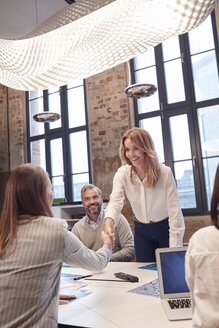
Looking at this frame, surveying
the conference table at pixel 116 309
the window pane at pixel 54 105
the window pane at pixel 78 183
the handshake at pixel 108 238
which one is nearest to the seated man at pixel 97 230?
the handshake at pixel 108 238

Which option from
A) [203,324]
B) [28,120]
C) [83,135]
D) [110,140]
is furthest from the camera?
[28,120]

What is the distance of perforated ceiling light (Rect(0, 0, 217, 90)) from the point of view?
1516 mm

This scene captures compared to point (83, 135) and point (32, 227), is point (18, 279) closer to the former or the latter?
point (32, 227)

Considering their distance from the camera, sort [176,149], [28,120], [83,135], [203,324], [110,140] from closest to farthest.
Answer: [203,324]
[176,149]
[110,140]
[83,135]
[28,120]

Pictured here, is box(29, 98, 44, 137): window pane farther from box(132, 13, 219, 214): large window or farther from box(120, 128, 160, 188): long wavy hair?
box(120, 128, 160, 188): long wavy hair

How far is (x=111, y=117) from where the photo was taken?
5797 millimetres

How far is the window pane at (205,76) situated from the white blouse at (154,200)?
3.31 metres

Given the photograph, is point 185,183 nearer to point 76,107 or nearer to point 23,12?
point 76,107

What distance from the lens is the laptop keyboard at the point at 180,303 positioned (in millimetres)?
1249

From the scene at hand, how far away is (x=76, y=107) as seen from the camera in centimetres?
654

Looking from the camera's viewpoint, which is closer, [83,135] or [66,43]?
[66,43]

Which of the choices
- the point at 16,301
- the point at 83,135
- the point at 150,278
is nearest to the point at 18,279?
the point at 16,301

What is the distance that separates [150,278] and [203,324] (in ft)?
3.36

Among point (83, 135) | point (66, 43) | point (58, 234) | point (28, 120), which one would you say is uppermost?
point (28, 120)
